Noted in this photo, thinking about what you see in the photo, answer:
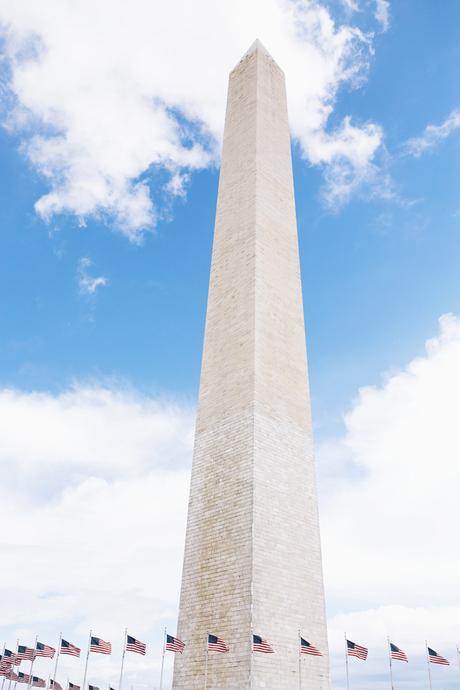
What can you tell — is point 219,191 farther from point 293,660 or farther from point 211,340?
point 293,660

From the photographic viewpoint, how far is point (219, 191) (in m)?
31.4

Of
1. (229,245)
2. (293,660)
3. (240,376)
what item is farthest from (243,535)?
(229,245)

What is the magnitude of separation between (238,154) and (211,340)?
1015 centimetres

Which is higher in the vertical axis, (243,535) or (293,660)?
(243,535)

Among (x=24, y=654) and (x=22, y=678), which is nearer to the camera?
(x=24, y=654)

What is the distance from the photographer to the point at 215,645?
19328 mm

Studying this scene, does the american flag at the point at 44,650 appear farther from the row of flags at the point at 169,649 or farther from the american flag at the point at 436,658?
the american flag at the point at 436,658

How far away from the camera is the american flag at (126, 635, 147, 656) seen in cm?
2175

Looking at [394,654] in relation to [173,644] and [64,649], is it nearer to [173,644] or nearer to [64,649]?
[173,644]

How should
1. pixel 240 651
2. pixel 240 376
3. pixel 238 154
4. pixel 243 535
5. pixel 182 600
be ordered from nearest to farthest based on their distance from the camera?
pixel 240 651, pixel 243 535, pixel 182 600, pixel 240 376, pixel 238 154

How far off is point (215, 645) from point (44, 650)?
10.0 meters

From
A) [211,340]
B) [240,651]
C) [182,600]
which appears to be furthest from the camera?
[211,340]

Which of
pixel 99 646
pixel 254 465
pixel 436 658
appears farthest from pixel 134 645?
pixel 436 658

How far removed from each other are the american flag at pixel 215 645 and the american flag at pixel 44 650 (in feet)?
31.8
